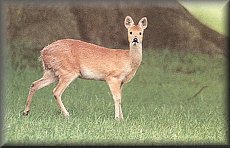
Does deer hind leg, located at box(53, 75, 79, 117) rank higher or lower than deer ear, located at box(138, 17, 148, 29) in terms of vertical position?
lower

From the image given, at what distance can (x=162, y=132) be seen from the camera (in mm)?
6699

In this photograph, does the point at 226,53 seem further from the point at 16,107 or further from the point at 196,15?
the point at 16,107

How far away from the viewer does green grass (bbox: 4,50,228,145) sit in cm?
667

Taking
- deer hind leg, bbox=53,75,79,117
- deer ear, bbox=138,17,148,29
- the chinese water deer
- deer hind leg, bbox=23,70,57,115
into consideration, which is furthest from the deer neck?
deer hind leg, bbox=23,70,57,115

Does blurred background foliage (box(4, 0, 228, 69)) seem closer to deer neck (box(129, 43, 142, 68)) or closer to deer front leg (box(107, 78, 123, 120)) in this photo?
deer neck (box(129, 43, 142, 68))

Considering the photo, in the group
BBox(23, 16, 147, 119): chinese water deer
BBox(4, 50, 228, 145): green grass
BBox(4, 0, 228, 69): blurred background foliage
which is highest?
BBox(4, 0, 228, 69): blurred background foliage

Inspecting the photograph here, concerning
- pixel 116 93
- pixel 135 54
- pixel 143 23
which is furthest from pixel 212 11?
pixel 116 93

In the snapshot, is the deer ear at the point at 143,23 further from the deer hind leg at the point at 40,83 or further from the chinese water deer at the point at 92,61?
the deer hind leg at the point at 40,83

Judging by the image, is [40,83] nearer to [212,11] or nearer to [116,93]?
[116,93]

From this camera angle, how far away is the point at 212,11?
22.0 ft

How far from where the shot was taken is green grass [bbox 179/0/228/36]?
6.70 meters

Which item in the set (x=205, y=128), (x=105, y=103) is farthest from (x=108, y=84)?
(x=205, y=128)

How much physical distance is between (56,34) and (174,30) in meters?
0.67

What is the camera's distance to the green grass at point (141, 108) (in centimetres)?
667
